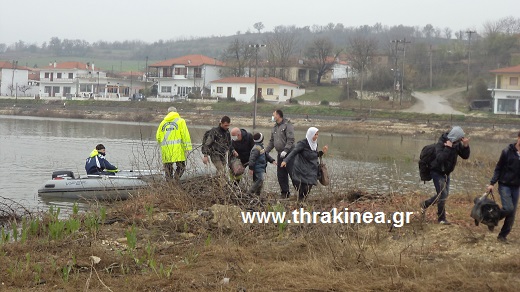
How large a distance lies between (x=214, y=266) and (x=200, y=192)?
11.5ft

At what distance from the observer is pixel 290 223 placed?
8.75 meters

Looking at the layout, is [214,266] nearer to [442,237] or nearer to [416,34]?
[442,237]

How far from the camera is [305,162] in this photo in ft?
35.6

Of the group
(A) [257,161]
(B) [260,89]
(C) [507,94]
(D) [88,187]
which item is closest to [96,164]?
(D) [88,187]

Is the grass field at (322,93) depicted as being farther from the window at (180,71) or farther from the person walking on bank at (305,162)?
the person walking on bank at (305,162)

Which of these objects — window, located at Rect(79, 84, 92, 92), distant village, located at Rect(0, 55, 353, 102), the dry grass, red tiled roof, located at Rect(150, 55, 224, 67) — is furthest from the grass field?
the dry grass

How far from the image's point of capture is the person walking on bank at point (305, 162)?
424 inches

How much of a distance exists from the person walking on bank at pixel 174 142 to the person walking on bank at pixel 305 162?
2.17 metres

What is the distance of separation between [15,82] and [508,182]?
325 feet

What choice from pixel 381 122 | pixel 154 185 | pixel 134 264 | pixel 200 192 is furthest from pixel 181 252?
pixel 381 122

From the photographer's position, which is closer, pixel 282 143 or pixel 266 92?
pixel 282 143

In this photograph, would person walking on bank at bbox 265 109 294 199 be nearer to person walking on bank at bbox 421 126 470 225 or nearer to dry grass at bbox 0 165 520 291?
dry grass at bbox 0 165 520 291

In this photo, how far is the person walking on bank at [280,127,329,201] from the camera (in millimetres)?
10773

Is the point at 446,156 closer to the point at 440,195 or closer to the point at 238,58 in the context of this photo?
the point at 440,195
